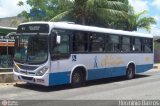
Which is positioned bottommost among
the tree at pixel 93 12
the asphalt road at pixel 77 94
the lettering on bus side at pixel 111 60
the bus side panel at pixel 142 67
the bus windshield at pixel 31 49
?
the asphalt road at pixel 77 94

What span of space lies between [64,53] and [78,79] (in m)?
1.62

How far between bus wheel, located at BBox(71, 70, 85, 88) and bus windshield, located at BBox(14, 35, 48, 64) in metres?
1.92

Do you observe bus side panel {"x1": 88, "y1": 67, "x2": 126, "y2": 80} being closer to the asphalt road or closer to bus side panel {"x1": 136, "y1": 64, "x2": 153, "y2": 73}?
the asphalt road

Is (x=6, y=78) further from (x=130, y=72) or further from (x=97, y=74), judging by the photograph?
(x=130, y=72)

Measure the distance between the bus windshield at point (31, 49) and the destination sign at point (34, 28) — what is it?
8.2 inches

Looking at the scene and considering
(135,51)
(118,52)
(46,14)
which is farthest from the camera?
(46,14)

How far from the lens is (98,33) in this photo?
1747 cm

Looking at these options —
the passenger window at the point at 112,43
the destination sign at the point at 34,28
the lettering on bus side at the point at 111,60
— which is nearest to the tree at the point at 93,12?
the passenger window at the point at 112,43

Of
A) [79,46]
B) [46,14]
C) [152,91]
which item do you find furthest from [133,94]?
[46,14]

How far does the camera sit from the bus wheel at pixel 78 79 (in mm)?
16109

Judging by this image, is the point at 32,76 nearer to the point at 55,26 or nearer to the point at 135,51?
the point at 55,26

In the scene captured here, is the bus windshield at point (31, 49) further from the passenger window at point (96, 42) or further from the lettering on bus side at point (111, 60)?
the lettering on bus side at point (111, 60)

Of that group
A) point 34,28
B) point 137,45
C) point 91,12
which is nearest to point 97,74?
point 34,28

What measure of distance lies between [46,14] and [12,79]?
1648 cm
